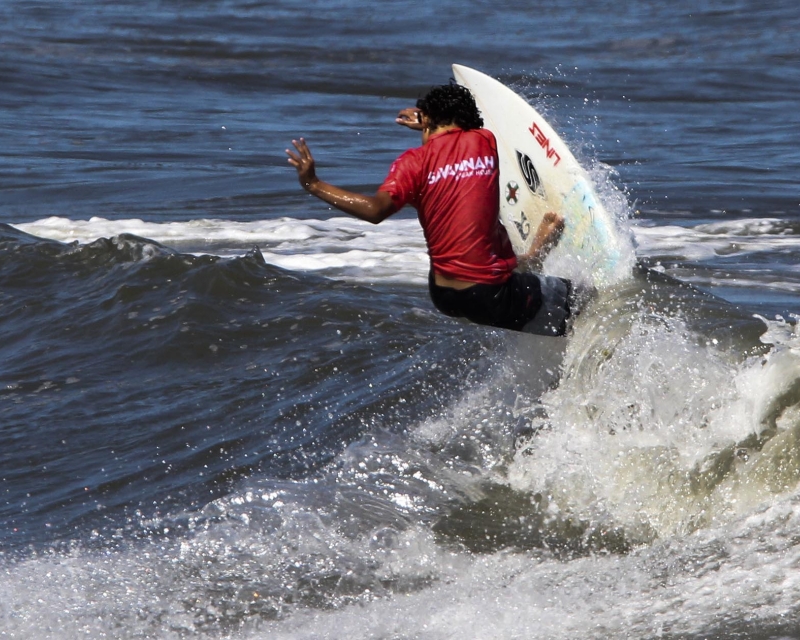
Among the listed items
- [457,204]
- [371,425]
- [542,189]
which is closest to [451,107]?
[457,204]

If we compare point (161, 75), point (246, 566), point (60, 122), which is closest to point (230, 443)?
point (246, 566)

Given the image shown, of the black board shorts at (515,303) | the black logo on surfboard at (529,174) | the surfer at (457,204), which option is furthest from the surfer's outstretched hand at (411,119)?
the black logo on surfboard at (529,174)

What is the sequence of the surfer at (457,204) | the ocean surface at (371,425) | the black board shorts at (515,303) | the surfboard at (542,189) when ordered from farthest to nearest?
the surfboard at (542,189), the black board shorts at (515,303), the surfer at (457,204), the ocean surface at (371,425)

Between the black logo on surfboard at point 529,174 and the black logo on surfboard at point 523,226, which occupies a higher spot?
the black logo on surfboard at point 529,174

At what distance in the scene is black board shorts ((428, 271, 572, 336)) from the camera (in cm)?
532

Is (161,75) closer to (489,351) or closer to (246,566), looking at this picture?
(489,351)

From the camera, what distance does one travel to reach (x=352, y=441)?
5.89 meters

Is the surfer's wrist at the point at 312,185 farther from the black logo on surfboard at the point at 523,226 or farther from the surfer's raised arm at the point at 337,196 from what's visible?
the black logo on surfboard at the point at 523,226

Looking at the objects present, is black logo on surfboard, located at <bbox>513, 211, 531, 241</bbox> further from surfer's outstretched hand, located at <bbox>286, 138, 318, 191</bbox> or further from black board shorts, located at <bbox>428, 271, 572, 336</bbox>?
surfer's outstretched hand, located at <bbox>286, 138, 318, 191</bbox>

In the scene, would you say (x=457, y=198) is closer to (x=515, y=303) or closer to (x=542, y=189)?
(x=515, y=303)

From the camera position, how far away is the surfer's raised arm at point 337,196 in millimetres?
4824

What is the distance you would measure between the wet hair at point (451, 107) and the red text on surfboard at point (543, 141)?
1.38 metres

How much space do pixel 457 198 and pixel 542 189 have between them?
4.80 feet

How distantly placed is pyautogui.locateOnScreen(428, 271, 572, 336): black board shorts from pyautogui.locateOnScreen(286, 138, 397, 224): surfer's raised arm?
488mm
